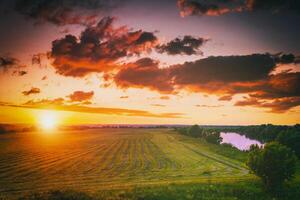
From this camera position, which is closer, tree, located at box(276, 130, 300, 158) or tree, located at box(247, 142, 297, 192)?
tree, located at box(247, 142, 297, 192)

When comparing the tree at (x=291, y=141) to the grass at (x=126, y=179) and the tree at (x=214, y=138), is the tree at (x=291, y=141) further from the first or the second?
the tree at (x=214, y=138)

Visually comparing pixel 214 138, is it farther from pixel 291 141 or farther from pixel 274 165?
pixel 274 165

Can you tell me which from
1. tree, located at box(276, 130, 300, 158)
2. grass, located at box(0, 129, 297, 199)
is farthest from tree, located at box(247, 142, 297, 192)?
tree, located at box(276, 130, 300, 158)

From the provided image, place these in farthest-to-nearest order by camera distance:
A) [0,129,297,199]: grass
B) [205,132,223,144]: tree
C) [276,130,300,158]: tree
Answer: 1. [205,132,223,144]: tree
2. [276,130,300,158]: tree
3. [0,129,297,199]: grass

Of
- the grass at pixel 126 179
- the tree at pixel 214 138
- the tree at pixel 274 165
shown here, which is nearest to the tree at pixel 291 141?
the grass at pixel 126 179

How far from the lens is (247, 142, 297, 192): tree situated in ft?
123

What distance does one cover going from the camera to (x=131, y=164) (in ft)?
198

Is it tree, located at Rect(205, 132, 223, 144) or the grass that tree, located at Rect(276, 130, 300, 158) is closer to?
the grass

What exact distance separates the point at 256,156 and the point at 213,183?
7654 millimetres

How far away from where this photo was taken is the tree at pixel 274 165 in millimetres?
37375

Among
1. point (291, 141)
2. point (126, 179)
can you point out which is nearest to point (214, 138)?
point (291, 141)

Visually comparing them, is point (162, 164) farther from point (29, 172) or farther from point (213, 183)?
point (29, 172)

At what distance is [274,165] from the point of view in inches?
1478

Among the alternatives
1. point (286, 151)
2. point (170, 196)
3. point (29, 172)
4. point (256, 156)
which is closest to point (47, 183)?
point (29, 172)
